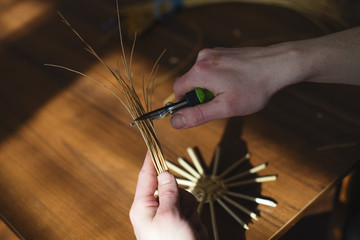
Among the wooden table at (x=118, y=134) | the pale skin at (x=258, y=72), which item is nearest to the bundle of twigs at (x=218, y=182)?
the wooden table at (x=118, y=134)

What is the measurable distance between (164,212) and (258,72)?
0.41m

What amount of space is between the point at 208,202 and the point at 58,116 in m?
0.55

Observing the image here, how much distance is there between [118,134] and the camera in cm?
99

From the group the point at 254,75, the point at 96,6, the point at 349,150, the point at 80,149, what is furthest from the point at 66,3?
the point at 349,150

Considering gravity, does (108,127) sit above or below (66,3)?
below

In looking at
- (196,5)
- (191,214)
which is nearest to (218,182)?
(191,214)

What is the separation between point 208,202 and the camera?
82 cm

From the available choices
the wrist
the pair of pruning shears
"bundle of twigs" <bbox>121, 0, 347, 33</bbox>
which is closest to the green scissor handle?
the pair of pruning shears

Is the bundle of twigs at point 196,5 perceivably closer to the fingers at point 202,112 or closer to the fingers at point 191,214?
the fingers at point 202,112

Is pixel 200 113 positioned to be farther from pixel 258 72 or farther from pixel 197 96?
pixel 258 72

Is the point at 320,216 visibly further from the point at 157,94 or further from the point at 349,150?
the point at 157,94

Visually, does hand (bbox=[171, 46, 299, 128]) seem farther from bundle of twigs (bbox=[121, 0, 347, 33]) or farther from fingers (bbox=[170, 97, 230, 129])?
bundle of twigs (bbox=[121, 0, 347, 33])

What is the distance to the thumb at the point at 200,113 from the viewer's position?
0.80m

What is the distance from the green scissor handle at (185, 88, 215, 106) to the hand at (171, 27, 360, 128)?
0.04 feet
